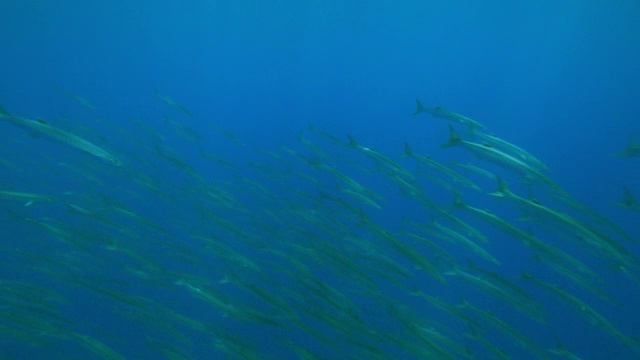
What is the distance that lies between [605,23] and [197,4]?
80.7 ft

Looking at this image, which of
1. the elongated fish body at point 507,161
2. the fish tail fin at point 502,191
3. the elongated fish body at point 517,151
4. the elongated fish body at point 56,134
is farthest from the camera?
the elongated fish body at point 517,151

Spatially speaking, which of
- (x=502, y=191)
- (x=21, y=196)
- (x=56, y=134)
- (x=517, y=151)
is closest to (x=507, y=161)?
(x=502, y=191)

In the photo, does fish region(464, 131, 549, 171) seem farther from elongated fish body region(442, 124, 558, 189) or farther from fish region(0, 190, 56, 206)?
fish region(0, 190, 56, 206)

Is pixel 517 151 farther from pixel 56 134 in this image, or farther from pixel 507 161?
pixel 56 134

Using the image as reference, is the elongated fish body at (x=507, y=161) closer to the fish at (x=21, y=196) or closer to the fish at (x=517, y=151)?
the fish at (x=517, y=151)

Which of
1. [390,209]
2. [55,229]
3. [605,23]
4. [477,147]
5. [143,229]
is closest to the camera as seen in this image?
[55,229]

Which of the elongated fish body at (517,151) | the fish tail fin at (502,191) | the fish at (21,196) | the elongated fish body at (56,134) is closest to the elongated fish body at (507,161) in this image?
the fish tail fin at (502,191)

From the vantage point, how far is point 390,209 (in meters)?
12.8

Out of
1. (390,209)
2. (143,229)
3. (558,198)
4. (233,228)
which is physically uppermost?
(390,209)

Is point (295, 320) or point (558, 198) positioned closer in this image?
point (295, 320)

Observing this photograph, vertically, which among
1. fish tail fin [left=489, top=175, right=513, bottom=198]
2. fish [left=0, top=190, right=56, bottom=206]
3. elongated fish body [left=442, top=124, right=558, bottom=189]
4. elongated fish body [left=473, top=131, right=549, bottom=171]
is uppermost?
elongated fish body [left=473, top=131, right=549, bottom=171]

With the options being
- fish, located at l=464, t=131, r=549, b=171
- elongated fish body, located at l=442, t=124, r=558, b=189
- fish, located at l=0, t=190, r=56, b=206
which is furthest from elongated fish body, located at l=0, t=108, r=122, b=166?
fish, located at l=464, t=131, r=549, b=171

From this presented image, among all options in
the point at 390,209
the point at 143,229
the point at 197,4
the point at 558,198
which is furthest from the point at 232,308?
the point at 197,4

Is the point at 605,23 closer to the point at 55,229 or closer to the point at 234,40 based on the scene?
the point at 55,229
